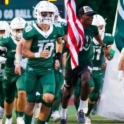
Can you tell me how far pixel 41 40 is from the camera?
39.5ft

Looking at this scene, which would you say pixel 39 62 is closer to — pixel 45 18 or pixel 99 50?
pixel 45 18

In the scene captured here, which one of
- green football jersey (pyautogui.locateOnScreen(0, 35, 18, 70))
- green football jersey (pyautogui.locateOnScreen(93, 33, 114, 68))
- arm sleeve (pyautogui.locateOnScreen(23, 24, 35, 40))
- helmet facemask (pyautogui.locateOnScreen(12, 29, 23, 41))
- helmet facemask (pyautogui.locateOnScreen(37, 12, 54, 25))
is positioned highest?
helmet facemask (pyautogui.locateOnScreen(37, 12, 54, 25))

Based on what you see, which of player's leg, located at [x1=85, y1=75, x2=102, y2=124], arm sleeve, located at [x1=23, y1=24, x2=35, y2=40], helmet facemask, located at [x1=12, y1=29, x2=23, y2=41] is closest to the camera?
arm sleeve, located at [x1=23, y1=24, x2=35, y2=40]

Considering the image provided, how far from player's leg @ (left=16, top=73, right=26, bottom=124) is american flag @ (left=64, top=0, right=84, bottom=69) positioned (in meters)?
0.82

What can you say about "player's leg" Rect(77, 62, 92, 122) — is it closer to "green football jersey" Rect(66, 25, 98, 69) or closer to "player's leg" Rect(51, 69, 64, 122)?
"green football jersey" Rect(66, 25, 98, 69)

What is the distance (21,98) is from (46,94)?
1176mm

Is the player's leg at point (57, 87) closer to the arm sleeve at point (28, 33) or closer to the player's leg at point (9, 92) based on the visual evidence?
the player's leg at point (9, 92)

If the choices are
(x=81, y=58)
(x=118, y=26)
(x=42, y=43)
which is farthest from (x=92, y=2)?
(x=42, y=43)

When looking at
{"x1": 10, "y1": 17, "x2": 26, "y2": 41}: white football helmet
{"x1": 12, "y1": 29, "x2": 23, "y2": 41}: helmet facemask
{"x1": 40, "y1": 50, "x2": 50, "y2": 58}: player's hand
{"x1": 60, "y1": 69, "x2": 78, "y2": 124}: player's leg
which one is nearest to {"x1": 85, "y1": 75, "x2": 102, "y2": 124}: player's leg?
{"x1": 60, "y1": 69, "x2": 78, "y2": 124}: player's leg

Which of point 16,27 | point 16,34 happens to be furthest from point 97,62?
point 16,34

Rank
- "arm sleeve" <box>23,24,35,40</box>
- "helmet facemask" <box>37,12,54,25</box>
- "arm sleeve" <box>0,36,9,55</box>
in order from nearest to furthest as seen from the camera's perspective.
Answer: "arm sleeve" <box>23,24,35,40</box>, "helmet facemask" <box>37,12,54,25</box>, "arm sleeve" <box>0,36,9,55</box>

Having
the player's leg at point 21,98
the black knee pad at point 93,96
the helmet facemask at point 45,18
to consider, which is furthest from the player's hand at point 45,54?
the black knee pad at point 93,96

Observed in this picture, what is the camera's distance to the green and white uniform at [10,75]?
13109 mm

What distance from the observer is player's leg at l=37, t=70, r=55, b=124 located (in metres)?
11.8
